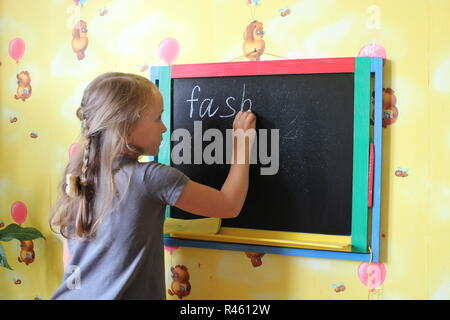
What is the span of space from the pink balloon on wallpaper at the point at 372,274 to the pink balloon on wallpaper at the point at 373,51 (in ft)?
2.04

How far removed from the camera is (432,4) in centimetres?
121

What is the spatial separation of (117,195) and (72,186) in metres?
0.12

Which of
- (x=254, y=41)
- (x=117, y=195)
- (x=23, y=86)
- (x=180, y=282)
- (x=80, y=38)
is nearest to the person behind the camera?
(x=117, y=195)

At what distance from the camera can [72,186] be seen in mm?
1120

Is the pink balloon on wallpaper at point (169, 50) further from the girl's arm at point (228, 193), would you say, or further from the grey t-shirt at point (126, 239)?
the grey t-shirt at point (126, 239)

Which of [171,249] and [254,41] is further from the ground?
[254,41]

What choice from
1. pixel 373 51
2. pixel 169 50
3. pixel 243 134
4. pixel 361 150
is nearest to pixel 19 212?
pixel 169 50

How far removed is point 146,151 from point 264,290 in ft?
2.01

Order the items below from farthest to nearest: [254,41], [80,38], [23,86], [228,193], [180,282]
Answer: [23,86]
[80,38]
[180,282]
[254,41]
[228,193]

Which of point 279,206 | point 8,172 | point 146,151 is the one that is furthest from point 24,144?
point 279,206

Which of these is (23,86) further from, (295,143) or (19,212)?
(295,143)

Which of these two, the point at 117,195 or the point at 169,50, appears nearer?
the point at 117,195

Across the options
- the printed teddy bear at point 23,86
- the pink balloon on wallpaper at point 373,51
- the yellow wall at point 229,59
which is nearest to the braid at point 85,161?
the yellow wall at point 229,59

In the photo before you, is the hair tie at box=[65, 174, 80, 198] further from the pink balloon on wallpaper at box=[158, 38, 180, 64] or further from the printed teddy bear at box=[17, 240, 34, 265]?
the printed teddy bear at box=[17, 240, 34, 265]
